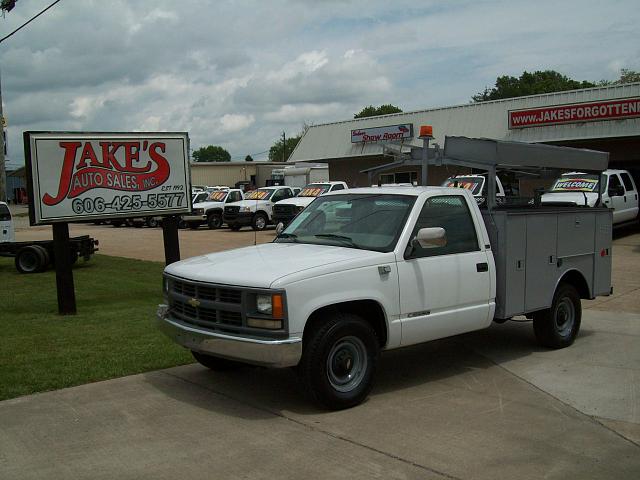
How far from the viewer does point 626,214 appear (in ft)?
69.2

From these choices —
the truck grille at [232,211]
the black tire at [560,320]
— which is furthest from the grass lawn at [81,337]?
the truck grille at [232,211]

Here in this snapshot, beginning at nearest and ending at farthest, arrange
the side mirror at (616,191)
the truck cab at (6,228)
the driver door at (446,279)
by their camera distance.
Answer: the driver door at (446,279)
the truck cab at (6,228)
the side mirror at (616,191)

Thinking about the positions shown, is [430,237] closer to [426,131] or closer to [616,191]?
[426,131]

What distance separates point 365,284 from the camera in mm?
5738

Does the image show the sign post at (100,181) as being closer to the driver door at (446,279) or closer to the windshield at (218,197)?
the driver door at (446,279)

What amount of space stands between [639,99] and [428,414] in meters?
21.7

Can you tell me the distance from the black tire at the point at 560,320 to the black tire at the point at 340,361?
2.71 m

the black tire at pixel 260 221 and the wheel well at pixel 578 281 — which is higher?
the wheel well at pixel 578 281

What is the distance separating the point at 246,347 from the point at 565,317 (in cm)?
438

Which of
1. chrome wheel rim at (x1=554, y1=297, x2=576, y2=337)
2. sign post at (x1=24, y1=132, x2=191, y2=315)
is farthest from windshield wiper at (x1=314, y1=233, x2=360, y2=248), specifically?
sign post at (x1=24, y1=132, x2=191, y2=315)

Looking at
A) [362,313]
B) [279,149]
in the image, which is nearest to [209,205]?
[362,313]

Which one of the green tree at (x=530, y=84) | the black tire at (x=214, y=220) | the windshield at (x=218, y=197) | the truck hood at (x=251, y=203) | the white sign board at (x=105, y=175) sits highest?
the green tree at (x=530, y=84)

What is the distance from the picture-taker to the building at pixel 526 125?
80.9ft

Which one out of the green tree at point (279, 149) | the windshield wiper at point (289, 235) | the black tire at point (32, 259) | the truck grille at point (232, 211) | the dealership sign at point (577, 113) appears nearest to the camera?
the windshield wiper at point (289, 235)
